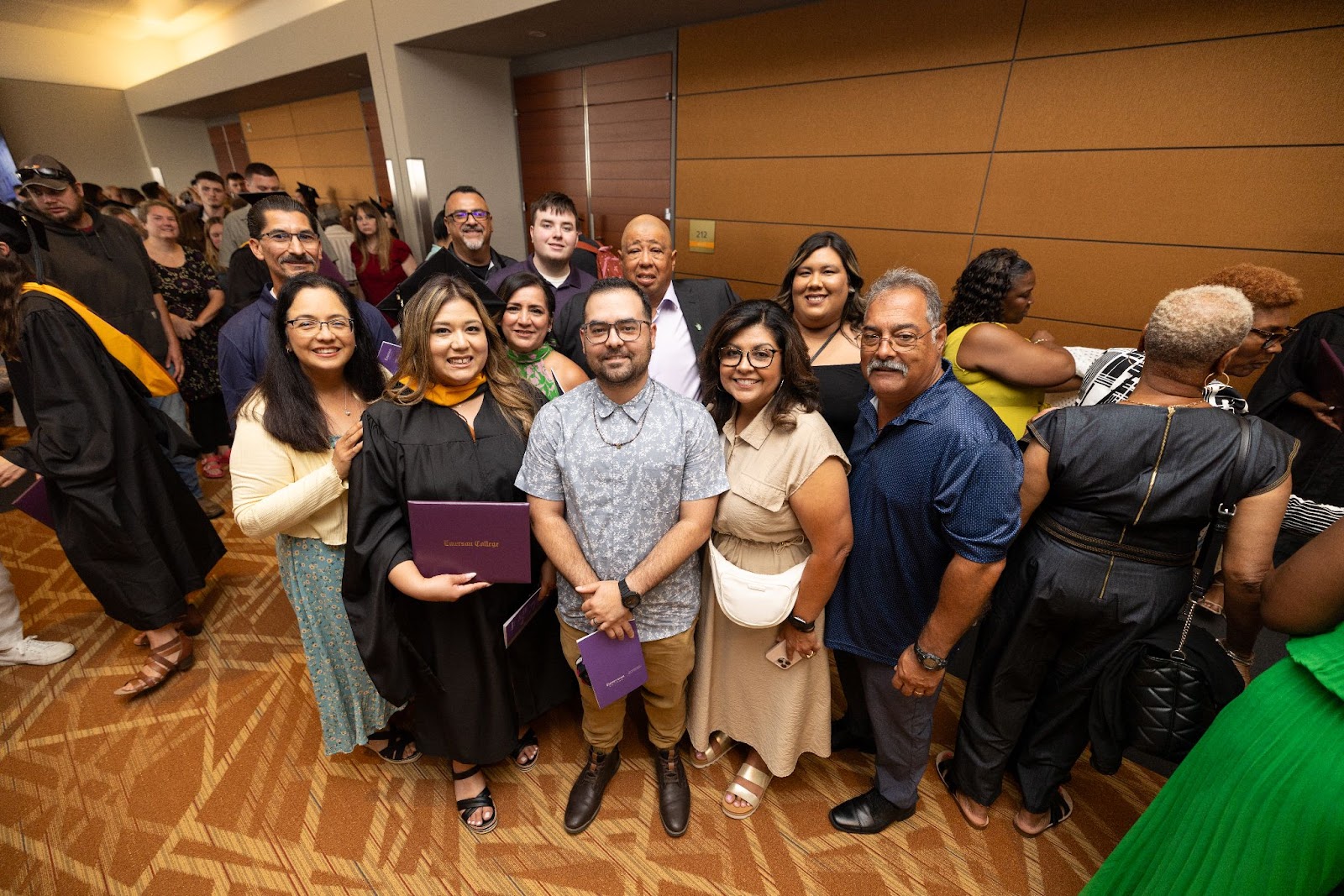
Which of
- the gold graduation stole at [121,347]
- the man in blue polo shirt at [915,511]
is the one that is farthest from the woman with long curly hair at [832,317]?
the gold graduation stole at [121,347]

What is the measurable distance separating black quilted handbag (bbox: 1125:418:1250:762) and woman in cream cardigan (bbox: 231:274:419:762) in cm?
227

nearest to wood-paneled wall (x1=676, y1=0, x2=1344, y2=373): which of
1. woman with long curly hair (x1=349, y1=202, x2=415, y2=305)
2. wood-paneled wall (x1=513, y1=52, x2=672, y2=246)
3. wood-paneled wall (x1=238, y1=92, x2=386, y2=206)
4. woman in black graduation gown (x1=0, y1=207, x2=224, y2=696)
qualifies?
wood-paneled wall (x1=513, y1=52, x2=672, y2=246)

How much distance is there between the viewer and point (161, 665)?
250cm

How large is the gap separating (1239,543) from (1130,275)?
7.55 feet

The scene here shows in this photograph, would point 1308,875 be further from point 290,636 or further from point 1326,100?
point 290,636

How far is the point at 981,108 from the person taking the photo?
125 inches

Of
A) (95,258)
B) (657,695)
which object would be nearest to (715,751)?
(657,695)

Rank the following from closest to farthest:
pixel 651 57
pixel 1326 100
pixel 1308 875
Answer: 1. pixel 1308 875
2. pixel 1326 100
3. pixel 651 57

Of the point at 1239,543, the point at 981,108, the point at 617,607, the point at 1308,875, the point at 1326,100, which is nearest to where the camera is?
the point at 1308,875

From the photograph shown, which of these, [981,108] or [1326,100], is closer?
[1326,100]

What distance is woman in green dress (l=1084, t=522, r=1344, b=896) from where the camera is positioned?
97 cm

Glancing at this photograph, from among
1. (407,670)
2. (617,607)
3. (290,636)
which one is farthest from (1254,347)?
(290,636)

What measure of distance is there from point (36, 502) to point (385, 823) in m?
1.88

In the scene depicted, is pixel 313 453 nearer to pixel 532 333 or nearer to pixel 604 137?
pixel 532 333
